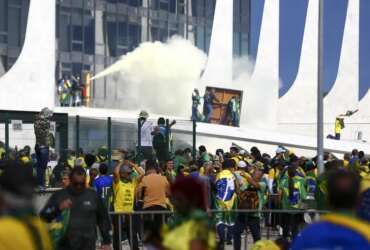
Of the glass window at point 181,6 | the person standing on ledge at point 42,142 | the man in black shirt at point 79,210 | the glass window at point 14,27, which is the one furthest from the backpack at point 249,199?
the glass window at point 181,6

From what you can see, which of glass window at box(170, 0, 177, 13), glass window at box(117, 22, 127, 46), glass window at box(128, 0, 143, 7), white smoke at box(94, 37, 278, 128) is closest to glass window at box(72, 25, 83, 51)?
white smoke at box(94, 37, 278, 128)

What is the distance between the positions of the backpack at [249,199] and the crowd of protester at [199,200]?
0.05ft

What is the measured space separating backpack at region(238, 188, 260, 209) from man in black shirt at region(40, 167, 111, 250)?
6829 mm

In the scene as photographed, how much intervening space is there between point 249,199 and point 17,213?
1160 centimetres

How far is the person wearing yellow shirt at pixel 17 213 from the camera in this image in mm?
5641

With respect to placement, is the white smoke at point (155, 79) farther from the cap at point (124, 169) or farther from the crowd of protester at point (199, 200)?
the cap at point (124, 169)

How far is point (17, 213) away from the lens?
5699 mm

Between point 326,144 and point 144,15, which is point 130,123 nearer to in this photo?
point 326,144

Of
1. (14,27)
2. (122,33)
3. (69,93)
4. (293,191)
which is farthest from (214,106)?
(293,191)

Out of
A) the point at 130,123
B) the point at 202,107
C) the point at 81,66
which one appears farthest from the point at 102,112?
the point at 130,123

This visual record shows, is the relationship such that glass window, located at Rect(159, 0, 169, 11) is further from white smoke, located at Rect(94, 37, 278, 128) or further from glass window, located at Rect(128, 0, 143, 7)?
white smoke, located at Rect(94, 37, 278, 128)

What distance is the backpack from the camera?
1708 cm

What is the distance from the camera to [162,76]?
60.5m

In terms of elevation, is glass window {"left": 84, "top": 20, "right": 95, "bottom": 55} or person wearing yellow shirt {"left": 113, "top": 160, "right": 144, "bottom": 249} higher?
glass window {"left": 84, "top": 20, "right": 95, "bottom": 55}
